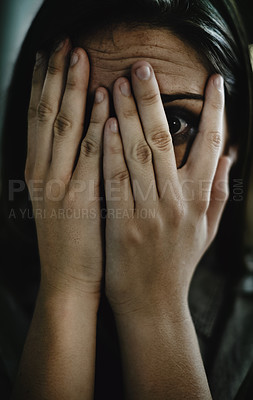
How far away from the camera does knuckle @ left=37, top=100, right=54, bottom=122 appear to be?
1.72 ft

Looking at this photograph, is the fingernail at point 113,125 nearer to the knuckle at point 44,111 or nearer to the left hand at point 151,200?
the left hand at point 151,200

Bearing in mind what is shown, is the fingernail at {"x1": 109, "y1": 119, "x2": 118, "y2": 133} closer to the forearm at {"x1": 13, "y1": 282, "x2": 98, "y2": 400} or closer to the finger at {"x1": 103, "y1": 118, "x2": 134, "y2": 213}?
the finger at {"x1": 103, "y1": 118, "x2": 134, "y2": 213}

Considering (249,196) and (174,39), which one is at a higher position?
(174,39)

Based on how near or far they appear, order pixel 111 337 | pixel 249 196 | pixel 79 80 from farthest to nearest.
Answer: pixel 249 196
pixel 111 337
pixel 79 80

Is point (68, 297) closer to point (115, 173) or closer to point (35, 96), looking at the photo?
point (115, 173)

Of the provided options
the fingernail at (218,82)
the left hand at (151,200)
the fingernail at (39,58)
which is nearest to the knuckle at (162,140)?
the left hand at (151,200)

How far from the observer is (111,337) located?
1.98ft

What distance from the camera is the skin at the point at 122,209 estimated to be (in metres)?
0.48

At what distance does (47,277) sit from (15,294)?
0.19 meters

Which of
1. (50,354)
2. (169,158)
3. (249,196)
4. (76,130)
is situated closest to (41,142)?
(76,130)

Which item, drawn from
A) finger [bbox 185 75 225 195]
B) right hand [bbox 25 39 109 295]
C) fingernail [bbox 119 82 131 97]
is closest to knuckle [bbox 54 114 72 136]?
right hand [bbox 25 39 109 295]

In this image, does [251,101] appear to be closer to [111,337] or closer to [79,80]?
[79,80]

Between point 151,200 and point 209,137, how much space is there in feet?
0.48

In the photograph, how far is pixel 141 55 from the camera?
0.48m
